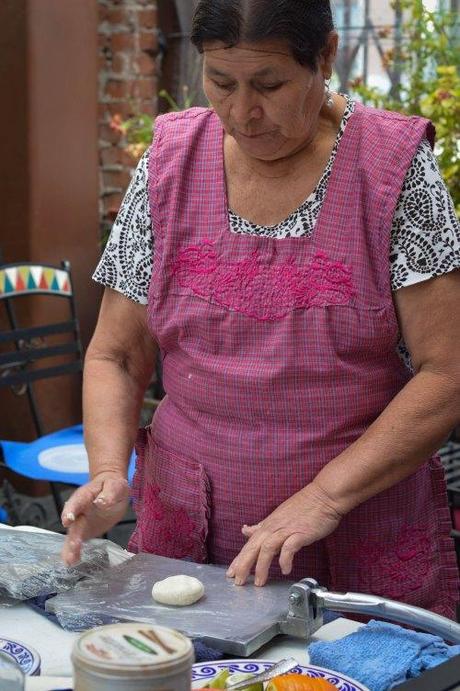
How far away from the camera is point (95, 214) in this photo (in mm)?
4883

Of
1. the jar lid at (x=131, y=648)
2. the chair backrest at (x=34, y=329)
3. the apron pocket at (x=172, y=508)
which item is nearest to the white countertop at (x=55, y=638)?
the apron pocket at (x=172, y=508)

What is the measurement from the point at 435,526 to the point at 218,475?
394 mm

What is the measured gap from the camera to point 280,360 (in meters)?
1.68

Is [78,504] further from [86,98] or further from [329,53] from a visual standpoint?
[86,98]

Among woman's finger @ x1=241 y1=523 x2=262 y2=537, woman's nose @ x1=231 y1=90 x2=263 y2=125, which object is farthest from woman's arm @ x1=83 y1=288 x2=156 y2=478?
woman's nose @ x1=231 y1=90 x2=263 y2=125

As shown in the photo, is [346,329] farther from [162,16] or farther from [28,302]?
[162,16]

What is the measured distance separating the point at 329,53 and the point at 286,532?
0.73 metres

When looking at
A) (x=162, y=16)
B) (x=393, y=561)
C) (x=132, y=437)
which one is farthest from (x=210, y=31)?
(x=162, y=16)

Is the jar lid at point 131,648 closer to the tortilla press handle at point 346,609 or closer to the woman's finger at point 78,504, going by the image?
the tortilla press handle at point 346,609

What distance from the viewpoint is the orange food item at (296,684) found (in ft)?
3.66

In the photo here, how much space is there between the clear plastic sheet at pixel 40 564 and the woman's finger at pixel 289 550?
0.87 ft

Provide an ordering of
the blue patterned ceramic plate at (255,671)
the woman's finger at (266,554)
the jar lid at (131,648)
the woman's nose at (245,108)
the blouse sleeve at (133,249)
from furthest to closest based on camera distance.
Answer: the blouse sleeve at (133,249), the woman's nose at (245,108), the woman's finger at (266,554), the blue patterned ceramic plate at (255,671), the jar lid at (131,648)

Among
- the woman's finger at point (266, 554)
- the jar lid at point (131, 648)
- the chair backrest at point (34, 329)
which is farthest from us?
the chair backrest at point (34, 329)

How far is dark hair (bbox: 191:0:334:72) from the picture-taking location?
1.56 meters
